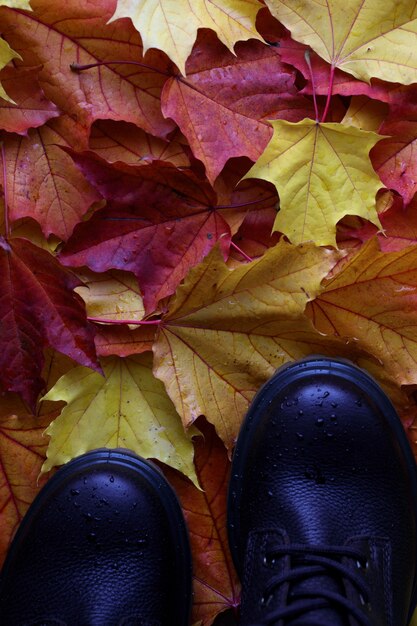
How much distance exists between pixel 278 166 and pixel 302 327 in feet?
0.82

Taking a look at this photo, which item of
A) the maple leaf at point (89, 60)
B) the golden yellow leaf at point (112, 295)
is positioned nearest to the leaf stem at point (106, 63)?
the maple leaf at point (89, 60)

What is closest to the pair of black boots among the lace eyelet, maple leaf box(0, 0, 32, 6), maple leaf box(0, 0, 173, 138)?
the lace eyelet

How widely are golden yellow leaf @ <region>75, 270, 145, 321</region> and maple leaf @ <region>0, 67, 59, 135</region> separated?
25 centimetres

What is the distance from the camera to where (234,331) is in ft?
3.32

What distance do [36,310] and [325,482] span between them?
0.53 meters

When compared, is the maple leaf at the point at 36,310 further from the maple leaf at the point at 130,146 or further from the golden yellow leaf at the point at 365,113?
the golden yellow leaf at the point at 365,113

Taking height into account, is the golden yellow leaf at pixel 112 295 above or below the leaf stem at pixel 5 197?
below

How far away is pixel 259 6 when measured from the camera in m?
1.00

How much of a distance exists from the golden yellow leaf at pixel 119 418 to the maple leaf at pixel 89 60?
396 mm

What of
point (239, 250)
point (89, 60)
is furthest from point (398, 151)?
point (89, 60)

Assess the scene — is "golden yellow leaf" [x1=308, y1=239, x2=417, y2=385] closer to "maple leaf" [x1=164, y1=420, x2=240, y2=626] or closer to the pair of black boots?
the pair of black boots

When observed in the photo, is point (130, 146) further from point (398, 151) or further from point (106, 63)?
point (398, 151)

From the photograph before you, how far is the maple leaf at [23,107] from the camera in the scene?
1.02m

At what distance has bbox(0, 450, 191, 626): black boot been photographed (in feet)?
3.44
